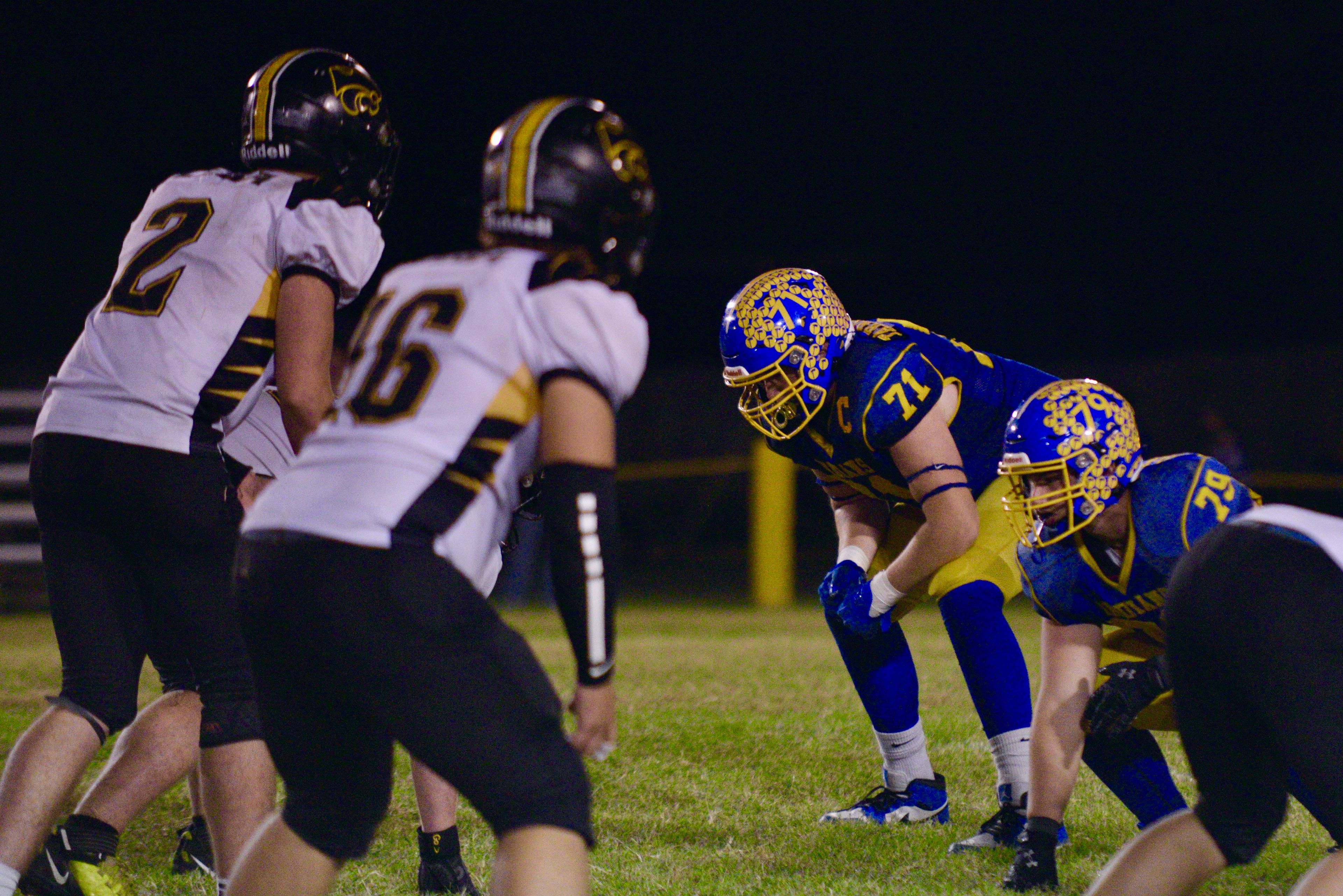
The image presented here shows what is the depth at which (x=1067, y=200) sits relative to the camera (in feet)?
73.8

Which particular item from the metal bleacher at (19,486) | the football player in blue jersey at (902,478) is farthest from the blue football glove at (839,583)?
the metal bleacher at (19,486)

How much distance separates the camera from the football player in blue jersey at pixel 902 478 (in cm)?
354

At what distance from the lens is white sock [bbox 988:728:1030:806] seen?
3549 mm

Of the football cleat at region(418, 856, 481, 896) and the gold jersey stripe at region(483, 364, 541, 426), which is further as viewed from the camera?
the football cleat at region(418, 856, 481, 896)

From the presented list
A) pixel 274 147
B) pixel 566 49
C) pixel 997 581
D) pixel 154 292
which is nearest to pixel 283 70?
pixel 274 147

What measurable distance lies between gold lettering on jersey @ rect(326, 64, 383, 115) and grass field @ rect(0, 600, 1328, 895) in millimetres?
1895

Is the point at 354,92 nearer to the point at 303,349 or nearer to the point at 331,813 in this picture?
the point at 303,349

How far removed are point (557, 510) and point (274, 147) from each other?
57.0 inches

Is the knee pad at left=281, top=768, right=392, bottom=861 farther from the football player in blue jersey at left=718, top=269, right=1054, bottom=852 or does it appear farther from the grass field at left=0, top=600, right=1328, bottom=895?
the football player in blue jersey at left=718, top=269, right=1054, bottom=852

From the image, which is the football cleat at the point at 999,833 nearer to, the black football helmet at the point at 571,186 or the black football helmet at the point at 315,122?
the black football helmet at the point at 571,186

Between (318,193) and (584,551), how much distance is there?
131 centimetres

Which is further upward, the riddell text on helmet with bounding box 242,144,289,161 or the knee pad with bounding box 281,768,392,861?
the riddell text on helmet with bounding box 242,144,289,161

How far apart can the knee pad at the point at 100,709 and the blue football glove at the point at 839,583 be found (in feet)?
6.26

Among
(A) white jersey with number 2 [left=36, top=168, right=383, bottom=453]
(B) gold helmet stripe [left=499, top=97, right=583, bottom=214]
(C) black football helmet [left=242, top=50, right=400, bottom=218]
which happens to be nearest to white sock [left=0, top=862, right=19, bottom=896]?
(A) white jersey with number 2 [left=36, top=168, right=383, bottom=453]
